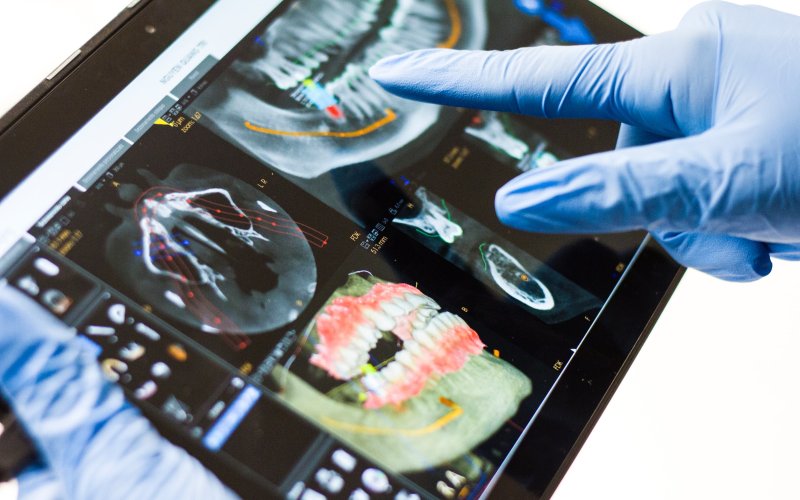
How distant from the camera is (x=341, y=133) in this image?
796 millimetres

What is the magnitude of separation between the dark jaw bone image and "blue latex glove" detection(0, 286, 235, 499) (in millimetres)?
89

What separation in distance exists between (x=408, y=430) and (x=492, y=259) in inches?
9.0

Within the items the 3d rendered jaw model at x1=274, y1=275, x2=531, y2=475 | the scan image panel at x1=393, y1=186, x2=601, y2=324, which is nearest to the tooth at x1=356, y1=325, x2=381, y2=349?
the 3d rendered jaw model at x1=274, y1=275, x2=531, y2=475

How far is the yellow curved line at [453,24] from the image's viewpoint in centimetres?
91

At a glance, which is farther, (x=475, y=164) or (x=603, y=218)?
(x=475, y=164)

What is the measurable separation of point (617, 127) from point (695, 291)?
0.83 feet

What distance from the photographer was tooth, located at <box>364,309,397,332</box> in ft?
2.32

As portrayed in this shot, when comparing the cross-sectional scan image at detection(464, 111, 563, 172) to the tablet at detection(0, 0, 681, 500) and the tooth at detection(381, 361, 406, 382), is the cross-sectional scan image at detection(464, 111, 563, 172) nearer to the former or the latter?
the tablet at detection(0, 0, 681, 500)

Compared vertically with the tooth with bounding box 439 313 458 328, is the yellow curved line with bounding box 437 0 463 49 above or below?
above

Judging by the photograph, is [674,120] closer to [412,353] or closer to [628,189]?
[628,189]

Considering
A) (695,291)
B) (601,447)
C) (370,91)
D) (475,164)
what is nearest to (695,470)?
(601,447)

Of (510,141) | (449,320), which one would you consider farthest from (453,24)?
(449,320)

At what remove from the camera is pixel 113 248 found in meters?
0.65

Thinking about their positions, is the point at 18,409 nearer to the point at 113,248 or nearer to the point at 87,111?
the point at 113,248
